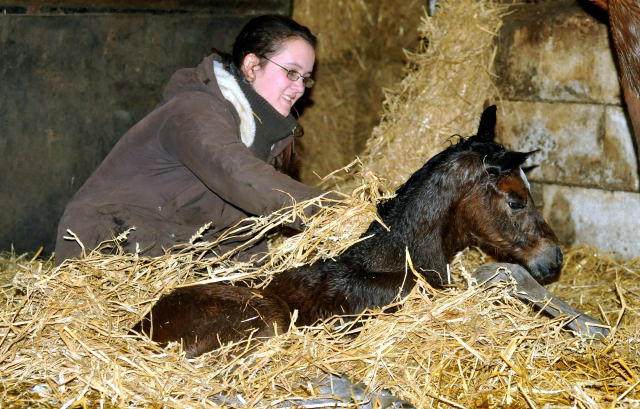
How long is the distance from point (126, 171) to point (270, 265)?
1.14 m

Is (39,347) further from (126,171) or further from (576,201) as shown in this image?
(576,201)

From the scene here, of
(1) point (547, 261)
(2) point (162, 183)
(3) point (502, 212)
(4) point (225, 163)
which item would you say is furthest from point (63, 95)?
(1) point (547, 261)

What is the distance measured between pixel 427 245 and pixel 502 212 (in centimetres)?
44

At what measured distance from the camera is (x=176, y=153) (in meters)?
4.35

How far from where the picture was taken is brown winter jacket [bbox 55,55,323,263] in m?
4.34

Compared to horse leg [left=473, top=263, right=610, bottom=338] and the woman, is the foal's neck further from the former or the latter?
the woman

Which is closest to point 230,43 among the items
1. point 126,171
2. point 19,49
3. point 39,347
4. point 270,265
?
point 19,49

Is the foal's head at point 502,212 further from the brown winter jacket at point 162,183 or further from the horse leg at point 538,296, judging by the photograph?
the brown winter jacket at point 162,183

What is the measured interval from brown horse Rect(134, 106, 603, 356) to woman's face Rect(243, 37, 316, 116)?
0.99 meters

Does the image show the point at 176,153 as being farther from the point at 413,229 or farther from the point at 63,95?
the point at 63,95

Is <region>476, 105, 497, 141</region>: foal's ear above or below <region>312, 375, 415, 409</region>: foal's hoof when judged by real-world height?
above

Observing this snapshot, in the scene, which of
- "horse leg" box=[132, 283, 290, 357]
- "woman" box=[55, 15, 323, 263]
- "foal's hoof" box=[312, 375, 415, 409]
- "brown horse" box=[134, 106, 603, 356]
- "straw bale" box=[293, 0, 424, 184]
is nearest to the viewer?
"foal's hoof" box=[312, 375, 415, 409]

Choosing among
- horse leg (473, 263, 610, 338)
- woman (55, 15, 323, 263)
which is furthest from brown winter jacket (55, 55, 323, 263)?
horse leg (473, 263, 610, 338)

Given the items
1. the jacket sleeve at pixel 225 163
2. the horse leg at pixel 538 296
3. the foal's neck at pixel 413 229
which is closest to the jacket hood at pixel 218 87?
the jacket sleeve at pixel 225 163
